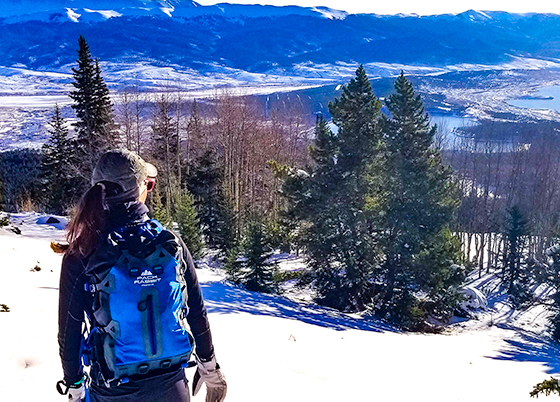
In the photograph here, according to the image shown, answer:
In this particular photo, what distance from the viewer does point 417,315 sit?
16.7 meters

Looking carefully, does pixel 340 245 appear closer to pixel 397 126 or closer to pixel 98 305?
pixel 397 126

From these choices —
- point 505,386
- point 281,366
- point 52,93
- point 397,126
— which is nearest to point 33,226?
point 397,126

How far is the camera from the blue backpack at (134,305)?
2289 millimetres

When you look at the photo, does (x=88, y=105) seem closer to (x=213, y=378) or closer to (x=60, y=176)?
(x=60, y=176)

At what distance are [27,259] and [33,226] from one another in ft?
29.6

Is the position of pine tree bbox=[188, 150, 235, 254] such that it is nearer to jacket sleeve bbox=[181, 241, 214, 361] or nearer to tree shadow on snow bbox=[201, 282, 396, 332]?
tree shadow on snow bbox=[201, 282, 396, 332]

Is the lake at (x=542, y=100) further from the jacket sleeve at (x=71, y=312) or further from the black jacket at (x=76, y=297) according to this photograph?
the jacket sleeve at (x=71, y=312)

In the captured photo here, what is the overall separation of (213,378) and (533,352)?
47.8ft

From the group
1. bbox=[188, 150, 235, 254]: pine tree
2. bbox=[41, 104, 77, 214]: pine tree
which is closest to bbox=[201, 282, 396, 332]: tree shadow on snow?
bbox=[188, 150, 235, 254]: pine tree

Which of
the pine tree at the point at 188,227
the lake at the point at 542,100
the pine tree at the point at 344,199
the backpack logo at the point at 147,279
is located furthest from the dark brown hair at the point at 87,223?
the lake at the point at 542,100

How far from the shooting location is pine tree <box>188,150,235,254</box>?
25844 millimetres

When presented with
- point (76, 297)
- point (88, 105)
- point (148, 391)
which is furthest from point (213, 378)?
point (88, 105)

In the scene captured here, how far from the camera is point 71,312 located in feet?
7.93

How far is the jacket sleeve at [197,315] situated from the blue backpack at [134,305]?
20 cm
